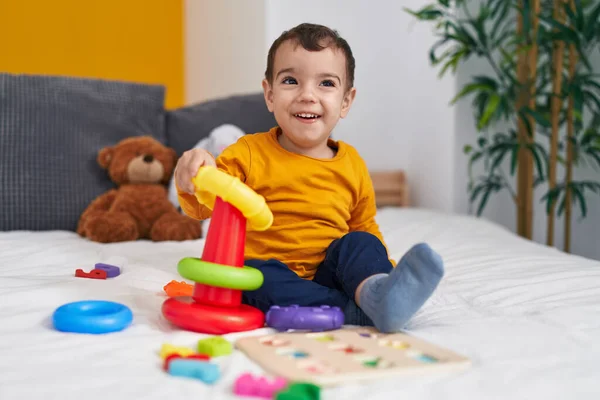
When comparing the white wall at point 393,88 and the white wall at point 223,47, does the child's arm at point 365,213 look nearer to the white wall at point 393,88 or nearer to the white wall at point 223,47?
the white wall at point 393,88

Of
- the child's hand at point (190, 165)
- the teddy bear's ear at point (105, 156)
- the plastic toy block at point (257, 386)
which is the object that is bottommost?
the plastic toy block at point (257, 386)

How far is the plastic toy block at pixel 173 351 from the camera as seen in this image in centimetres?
70

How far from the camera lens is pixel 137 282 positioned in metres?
1.12

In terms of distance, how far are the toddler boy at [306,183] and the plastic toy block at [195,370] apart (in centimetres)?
29

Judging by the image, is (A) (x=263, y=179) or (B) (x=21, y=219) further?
(B) (x=21, y=219)

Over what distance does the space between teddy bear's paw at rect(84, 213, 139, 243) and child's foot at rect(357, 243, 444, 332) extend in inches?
37.9

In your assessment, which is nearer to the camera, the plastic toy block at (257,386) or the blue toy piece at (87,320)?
the plastic toy block at (257,386)

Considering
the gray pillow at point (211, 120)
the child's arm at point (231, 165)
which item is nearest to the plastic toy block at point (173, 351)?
the child's arm at point (231, 165)

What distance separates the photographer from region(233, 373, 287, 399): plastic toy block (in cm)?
59

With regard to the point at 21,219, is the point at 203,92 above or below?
above

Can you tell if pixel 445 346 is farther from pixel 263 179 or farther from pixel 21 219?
pixel 21 219

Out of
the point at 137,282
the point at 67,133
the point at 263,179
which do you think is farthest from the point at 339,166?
the point at 67,133

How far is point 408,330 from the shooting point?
88 cm

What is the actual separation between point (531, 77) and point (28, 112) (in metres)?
1.68
